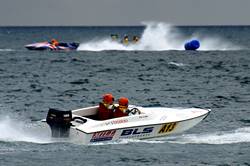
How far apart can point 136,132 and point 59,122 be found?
6.74ft

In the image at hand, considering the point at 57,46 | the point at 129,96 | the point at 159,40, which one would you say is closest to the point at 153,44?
the point at 159,40

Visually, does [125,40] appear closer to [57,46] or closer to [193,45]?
[193,45]

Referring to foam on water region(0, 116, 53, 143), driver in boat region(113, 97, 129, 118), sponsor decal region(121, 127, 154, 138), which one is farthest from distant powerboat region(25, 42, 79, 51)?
sponsor decal region(121, 127, 154, 138)

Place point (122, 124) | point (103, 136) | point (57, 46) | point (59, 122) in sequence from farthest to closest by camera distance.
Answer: point (57, 46)
point (122, 124)
point (103, 136)
point (59, 122)

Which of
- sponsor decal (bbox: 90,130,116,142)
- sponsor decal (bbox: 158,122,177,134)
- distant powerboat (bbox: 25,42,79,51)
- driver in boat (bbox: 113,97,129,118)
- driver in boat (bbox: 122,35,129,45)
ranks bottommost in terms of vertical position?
sponsor decal (bbox: 90,130,116,142)

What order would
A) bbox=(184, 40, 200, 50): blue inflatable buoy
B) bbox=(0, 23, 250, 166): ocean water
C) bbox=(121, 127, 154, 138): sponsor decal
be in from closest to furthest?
bbox=(0, 23, 250, 166): ocean water
bbox=(121, 127, 154, 138): sponsor decal
bbox=(184, 40, 200, 50): blue inflatable buoy

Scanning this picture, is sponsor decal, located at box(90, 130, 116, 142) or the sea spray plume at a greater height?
the sea spray plume

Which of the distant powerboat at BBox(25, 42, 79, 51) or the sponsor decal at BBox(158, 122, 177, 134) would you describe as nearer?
the sponsor decal at BBox(158, 122, 177, 134)

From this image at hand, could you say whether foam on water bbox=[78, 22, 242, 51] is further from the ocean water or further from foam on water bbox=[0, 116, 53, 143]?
foam on water bbox=[0, 116, 53, 143]

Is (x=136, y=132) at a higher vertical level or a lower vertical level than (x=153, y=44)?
lower

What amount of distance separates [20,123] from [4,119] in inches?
51.0

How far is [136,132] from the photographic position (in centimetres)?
2008

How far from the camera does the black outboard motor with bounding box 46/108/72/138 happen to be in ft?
63.5

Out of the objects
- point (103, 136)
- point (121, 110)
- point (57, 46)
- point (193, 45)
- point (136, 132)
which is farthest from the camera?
point (193, 45)
